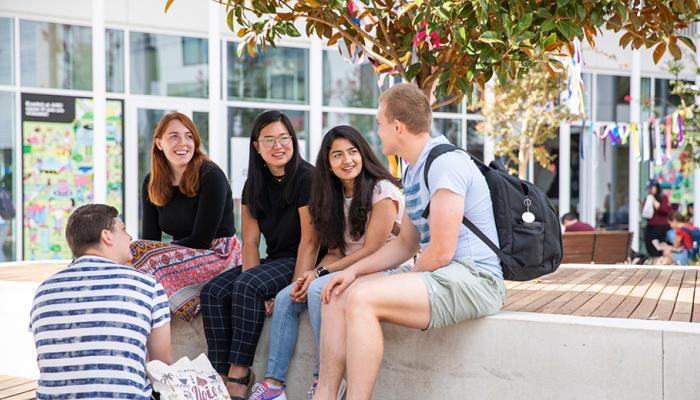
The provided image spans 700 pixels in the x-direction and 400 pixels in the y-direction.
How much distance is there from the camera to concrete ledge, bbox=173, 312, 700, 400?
11.8 ft

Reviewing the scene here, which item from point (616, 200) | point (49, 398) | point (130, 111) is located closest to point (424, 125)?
point (49, 398)

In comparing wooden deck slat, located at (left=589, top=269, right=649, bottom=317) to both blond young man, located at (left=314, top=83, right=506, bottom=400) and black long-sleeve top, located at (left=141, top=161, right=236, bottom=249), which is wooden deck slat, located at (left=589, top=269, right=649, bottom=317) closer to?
blond young man, located at (left=314, top=83, right=506, bottom=400)

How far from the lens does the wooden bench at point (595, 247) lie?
9969 millimetres

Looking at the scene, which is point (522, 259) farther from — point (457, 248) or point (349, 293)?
point (349, 293)

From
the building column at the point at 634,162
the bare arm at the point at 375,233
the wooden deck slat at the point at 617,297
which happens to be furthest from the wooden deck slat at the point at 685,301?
the building column at the point at 634,162

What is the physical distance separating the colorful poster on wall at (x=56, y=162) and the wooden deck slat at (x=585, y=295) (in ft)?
25.9

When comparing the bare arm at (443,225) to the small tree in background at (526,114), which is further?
the small tree in background at (526,114)

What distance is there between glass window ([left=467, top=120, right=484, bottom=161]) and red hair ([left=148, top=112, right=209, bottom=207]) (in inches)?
413

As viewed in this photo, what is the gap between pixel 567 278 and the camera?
639 cm

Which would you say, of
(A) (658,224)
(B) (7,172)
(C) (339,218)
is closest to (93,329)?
(C) (339,218)

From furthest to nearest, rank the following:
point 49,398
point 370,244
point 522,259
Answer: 1. point 370,244
2. point 522,259
3. point 49,398

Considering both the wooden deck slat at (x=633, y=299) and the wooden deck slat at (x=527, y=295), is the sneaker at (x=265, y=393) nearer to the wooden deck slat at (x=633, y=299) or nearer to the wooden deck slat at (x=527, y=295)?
the wooden deck slat at (x=527, y=295)

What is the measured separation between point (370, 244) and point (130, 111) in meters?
8.31

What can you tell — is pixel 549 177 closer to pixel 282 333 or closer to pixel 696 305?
pixel 696 305
